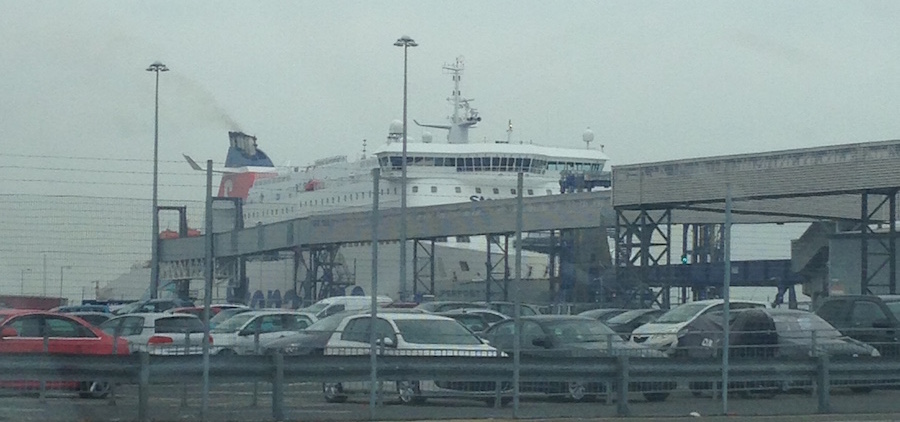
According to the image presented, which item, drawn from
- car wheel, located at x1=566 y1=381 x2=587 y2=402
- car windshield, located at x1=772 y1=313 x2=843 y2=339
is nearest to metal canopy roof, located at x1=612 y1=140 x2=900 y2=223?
car windshield, located at x1=772 y1=313 x2=843 y2=339

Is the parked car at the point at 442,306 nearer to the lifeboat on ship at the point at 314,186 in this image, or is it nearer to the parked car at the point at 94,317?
the parked car at the point at 94,317

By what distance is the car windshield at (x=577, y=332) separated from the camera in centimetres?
1964

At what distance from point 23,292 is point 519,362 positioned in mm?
5408

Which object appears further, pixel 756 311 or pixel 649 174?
pixel 649 174

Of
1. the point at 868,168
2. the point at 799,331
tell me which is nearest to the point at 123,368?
the point at 799,331

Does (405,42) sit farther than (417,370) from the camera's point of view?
Yes

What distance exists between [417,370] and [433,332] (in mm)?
3194

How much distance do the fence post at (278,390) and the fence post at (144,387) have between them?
52.6 inches

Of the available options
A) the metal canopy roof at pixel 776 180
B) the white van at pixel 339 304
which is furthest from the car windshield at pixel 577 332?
the metal canopy roof at pixel 776 180

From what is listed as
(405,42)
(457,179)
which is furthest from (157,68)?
(457,179)

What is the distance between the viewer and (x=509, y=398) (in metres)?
16.3

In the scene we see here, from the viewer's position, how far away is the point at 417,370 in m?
15.1

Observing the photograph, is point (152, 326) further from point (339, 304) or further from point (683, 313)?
point (683, 313)

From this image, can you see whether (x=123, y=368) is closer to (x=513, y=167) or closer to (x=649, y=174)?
(x=649, y=174)
